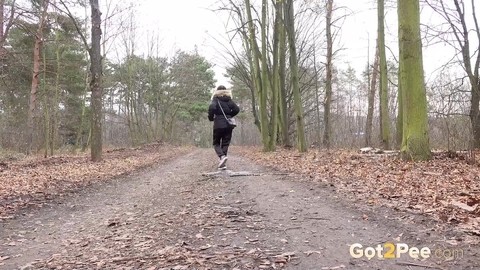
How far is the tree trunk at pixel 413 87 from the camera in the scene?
30.3ft

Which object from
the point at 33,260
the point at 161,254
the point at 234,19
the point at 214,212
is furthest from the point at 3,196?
the point at 234,19

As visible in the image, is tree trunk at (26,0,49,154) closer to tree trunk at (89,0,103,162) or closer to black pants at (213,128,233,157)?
tree trunk at (89,0,103,162)

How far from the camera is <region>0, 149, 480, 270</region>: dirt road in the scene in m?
3.22

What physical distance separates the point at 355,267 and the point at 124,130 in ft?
160

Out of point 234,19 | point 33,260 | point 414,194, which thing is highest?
point 234,19

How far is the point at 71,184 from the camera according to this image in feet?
29.2

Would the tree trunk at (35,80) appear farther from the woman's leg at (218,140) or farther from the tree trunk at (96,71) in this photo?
the woman's leg at (218,140)

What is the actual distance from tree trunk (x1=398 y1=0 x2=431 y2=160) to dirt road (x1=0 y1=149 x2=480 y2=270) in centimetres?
373

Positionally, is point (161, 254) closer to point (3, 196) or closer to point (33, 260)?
point (33, 260)

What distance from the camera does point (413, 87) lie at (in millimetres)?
9266

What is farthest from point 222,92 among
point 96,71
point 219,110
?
point 96,71

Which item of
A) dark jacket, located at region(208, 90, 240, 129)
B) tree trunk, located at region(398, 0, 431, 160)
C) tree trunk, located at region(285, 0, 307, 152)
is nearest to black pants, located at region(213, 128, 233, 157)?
dark jacket, located at region(208, 90, 240, 129)

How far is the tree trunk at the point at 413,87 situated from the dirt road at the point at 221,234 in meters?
3.73

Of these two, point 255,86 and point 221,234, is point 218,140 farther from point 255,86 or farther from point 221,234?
point 255,86
